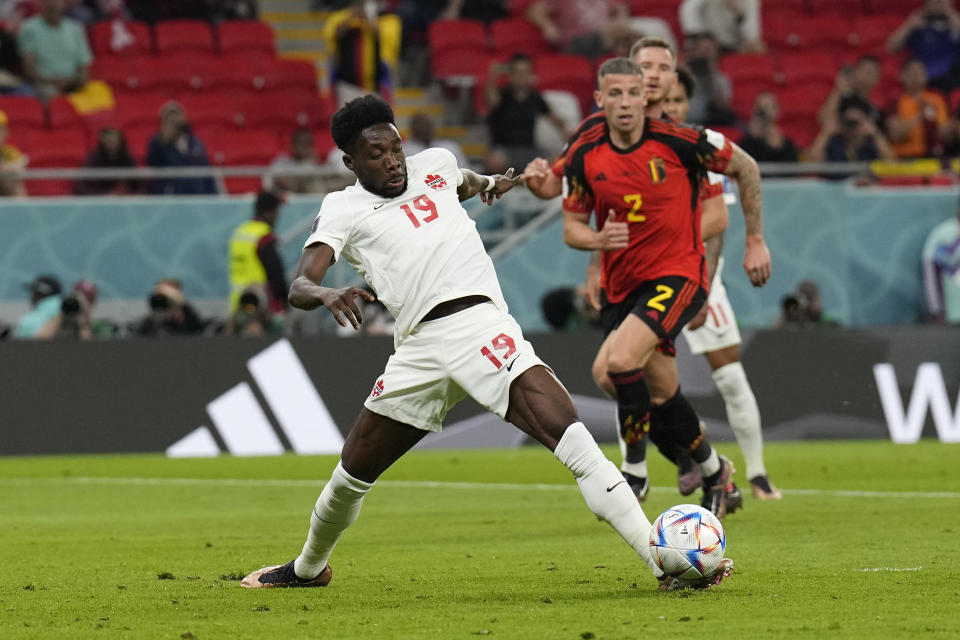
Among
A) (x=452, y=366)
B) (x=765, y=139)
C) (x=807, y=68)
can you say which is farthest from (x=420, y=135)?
(x=452, y=366)

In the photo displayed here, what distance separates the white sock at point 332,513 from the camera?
668 cm

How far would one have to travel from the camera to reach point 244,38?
20.5 m

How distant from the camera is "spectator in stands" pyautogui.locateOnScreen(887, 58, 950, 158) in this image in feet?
64.8

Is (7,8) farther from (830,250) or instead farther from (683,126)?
(683,126)

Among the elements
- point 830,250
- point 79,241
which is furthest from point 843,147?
point 79,241

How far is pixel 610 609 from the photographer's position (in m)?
5.95

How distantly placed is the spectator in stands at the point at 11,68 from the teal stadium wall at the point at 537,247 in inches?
99.2

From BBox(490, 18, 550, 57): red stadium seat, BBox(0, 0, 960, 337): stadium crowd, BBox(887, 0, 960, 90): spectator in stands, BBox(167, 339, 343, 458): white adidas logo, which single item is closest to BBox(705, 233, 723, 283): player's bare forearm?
BBox(167, 339, 343, 458): white adidas logo

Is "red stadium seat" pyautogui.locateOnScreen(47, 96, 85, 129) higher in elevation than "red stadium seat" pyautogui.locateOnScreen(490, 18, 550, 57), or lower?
lower

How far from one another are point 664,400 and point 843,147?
1109cm

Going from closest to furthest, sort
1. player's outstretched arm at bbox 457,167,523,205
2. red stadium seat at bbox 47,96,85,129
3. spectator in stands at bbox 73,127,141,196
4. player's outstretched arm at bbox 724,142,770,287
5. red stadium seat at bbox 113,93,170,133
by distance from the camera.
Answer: player's outstretched arm at bbox 457,167,523,205 < player's outstretched arm at bbox 724,142,770,287 < spectator in stands at bbox 73,127,141,196 < red stadium seat at bbox 47,96,85,129 < red stadium seat at bbox 113,93,170,133

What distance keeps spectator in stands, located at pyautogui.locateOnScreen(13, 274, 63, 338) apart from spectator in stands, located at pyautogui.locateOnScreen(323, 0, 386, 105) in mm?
4216

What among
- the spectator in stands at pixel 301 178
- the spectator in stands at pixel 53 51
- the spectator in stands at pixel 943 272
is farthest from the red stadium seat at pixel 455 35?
the spectator in stands at pixel 943 272

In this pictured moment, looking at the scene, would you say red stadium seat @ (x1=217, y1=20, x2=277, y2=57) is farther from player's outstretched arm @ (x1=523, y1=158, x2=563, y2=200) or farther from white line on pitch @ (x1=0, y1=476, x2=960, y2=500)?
player's outstretched arm @ (x1=523, y1=158, x2=563, y2=200)
